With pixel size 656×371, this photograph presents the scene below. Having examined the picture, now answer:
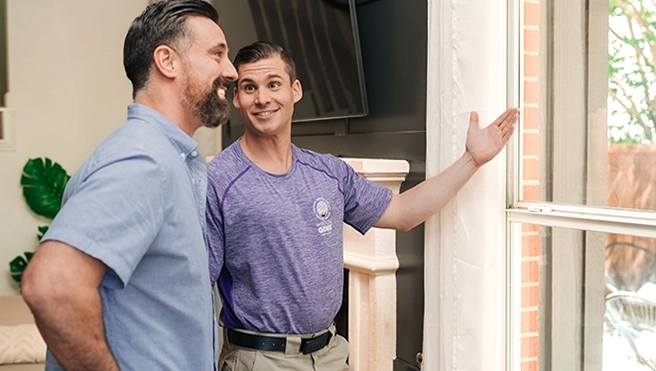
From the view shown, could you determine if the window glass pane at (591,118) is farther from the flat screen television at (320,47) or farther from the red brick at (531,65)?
the flat screen television at (320,47)

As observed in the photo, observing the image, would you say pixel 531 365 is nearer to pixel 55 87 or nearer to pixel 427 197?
pixel 427 197

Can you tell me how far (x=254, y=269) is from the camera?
2.06 metres

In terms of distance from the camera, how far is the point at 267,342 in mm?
2057

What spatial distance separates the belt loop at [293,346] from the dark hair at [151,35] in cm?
84

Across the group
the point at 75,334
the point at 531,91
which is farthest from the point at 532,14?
the point at 75,334

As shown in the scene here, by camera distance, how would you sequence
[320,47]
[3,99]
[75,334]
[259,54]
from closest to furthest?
[75,334] → [259,54] → [320,47] → [3,99]

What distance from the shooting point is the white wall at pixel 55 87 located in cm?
516

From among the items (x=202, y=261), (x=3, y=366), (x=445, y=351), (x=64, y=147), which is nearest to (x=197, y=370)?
(x=202, y=261)

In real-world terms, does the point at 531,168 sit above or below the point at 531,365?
above

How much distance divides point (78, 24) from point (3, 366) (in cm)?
244

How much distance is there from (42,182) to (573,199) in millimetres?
4109

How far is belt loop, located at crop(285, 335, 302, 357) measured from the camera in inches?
81.3

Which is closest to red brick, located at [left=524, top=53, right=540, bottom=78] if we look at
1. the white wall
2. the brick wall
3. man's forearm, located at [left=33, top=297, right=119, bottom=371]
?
the brick wall

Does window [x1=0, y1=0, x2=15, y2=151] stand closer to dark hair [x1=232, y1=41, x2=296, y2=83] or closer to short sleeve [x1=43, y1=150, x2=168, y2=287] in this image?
dark hair [x1=232, y1=41, x2=296, y2=83]
